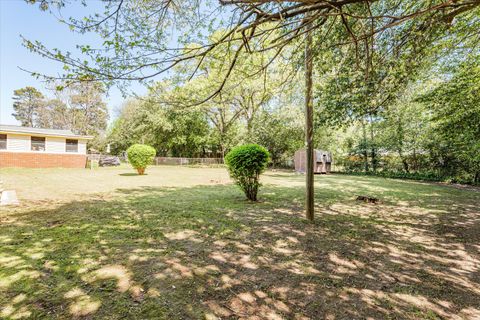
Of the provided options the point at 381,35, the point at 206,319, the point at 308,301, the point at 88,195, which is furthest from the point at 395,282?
the point at 88,195

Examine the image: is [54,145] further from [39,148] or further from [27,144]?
[27,144]

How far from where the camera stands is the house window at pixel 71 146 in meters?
19.2

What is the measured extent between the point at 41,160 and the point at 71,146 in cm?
224

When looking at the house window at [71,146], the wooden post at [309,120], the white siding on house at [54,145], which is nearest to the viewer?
the wooden post at [309,120]

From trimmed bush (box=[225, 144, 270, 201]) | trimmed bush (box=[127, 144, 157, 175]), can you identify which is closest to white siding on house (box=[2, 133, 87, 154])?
trimmed bush (box=[127, 144, 157, 175])

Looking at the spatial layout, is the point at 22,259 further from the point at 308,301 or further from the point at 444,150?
the point at 444,150

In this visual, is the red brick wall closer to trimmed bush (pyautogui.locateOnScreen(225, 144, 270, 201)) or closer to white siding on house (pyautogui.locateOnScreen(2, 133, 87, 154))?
white siding on house (pyautogui.locateOnScreen(2, 133, 87, 154))

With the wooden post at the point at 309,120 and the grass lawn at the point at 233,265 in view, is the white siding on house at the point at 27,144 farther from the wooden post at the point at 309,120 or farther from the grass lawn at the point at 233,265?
the wooden post at the point at 309,120

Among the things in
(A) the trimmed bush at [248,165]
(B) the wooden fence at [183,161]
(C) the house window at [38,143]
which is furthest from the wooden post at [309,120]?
(B) the wooden fence at [183,161]

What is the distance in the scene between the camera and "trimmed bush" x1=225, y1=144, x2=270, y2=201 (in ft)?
22.4

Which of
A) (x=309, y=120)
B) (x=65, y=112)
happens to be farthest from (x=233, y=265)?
(x=65, y=112)

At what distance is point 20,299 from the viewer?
83.3 inches

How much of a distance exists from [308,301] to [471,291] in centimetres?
184

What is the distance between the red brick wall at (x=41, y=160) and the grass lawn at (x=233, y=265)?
Answer: 53.6 feet
